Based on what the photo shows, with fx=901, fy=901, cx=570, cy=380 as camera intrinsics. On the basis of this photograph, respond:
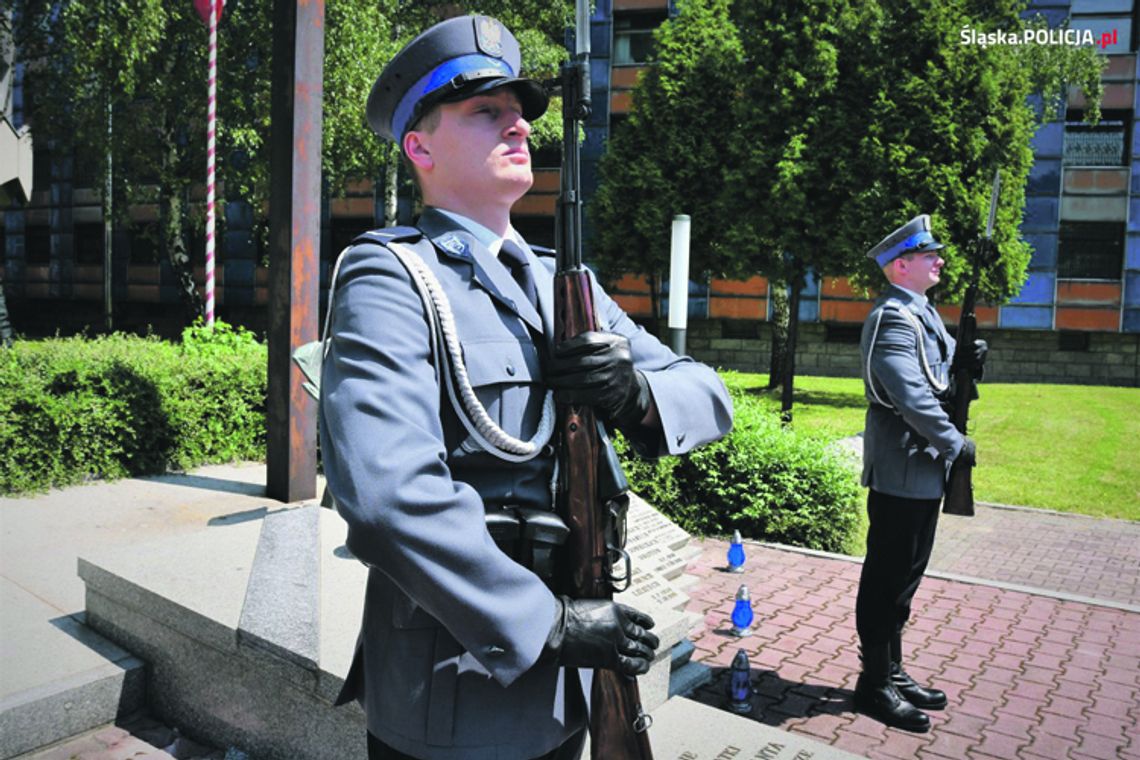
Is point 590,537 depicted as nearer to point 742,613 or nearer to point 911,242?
point 911,242

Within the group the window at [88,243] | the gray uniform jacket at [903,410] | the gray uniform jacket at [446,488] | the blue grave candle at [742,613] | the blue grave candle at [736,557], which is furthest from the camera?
the window at [88,243]

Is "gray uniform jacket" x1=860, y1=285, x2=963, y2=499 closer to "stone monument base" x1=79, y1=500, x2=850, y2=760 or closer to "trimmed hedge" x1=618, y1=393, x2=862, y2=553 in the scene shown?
"stone monument base" x1=79, y1=500, x2=850, y2=760

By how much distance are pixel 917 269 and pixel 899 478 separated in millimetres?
1154

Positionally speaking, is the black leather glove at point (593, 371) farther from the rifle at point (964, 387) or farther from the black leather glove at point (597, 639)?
the rifle at point (964, 387)

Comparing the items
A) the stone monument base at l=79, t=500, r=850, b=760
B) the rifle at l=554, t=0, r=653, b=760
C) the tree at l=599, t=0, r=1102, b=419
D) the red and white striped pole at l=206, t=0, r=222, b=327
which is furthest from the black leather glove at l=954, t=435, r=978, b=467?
the tree at l=599, t=0, r=1102, b=419

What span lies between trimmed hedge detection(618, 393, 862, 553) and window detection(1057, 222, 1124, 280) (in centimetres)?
2196

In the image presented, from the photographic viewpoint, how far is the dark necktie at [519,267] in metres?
2.06

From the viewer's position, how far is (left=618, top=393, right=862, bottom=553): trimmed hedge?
26.9 ft

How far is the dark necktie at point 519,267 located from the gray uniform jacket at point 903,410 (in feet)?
9.66

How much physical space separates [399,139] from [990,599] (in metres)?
6.16

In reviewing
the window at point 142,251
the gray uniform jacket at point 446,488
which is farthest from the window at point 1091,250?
the window at point 142,251

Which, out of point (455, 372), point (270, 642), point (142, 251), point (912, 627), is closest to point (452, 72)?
point (455, 372)

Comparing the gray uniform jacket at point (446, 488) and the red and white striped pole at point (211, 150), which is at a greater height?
the red and white striped pole at point (211, 150)

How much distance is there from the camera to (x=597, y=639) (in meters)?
1.71
